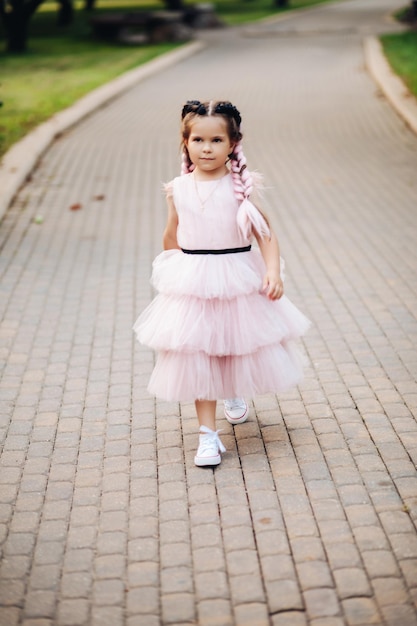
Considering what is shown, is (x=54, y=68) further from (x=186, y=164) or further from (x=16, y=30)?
(x=186, y=164)

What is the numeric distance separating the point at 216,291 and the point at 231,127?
2.59 feet

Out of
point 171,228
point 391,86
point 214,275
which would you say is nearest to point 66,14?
point 391,86

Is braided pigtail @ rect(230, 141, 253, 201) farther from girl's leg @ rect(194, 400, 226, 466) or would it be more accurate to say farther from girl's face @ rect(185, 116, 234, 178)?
girl's leg @ rect(194, 400, 226, 466)

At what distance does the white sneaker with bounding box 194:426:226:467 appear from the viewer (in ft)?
14.3

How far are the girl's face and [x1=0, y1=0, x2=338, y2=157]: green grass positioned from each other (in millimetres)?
9549

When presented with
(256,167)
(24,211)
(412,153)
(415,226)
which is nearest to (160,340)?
(415,226)

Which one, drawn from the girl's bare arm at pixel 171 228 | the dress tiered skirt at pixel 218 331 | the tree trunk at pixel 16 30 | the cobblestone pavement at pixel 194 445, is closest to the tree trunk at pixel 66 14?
the tree trunk at pixel 16 30

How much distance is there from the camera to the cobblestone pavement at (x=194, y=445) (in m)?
3.39

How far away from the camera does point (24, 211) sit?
32.7 feet

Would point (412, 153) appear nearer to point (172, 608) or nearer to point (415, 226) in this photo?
point (415, 226)

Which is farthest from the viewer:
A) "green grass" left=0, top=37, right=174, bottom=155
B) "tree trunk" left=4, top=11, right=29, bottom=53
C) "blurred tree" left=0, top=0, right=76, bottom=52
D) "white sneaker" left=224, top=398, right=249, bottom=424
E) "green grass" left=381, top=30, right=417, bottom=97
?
"tree trunk" left=4, top=11, right=29, bottom=53

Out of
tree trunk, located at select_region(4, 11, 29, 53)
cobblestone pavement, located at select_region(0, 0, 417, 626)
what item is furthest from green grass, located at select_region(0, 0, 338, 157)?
cobblestone pavement, located at select_region(0, 0, 417, 626)

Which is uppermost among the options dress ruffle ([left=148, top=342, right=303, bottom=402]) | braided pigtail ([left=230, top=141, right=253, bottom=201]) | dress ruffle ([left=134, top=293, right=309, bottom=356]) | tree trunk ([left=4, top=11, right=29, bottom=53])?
braided pigtail ([left=230, top=141, right=253, bottom=201])

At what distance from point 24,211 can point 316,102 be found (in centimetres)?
835
